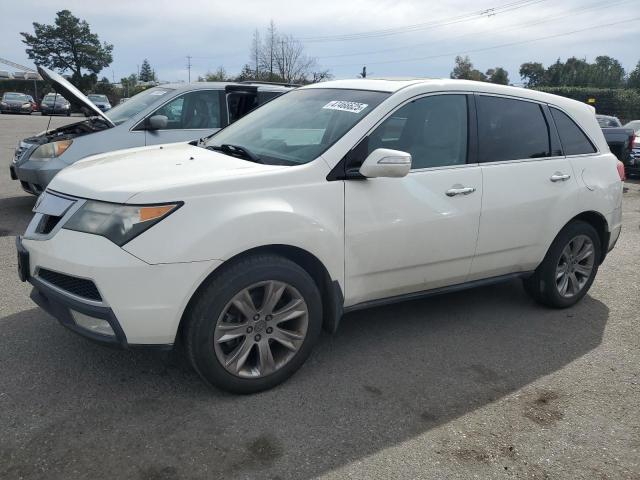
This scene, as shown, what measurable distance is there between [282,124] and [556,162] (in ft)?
Answer: 7.14

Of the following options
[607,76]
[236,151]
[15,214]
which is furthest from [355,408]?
[607,76]

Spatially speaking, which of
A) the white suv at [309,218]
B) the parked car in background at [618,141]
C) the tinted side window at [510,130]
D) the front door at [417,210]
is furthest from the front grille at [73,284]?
the parked car in background at [618,141]

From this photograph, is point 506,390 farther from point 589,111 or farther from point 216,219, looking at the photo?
point 589,111

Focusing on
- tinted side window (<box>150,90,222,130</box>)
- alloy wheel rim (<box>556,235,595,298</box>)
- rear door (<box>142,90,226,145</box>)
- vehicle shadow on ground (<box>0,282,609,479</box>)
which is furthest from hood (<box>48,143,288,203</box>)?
tinted side window (<box>150,90,222,130</box>)

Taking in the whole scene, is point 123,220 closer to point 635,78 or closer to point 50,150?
point 50,150

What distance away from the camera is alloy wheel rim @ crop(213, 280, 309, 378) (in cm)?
307

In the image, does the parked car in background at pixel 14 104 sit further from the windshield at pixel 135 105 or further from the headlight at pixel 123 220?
the headlight at pixel 123 220

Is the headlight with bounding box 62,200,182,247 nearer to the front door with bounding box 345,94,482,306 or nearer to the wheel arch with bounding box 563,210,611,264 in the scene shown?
the front door with bounding box 345,94,482,306

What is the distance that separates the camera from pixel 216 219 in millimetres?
2928

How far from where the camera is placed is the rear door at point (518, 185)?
4035 mm

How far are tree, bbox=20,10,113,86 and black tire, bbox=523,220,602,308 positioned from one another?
88159 millimetres

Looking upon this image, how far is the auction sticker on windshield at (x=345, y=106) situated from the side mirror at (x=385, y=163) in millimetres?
503

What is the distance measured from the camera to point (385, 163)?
3.26 metres

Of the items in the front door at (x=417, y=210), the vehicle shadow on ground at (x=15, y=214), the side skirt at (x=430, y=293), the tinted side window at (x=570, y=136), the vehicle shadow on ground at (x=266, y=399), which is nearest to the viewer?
the vehicle shadow on ground at (x=266, y=399)
